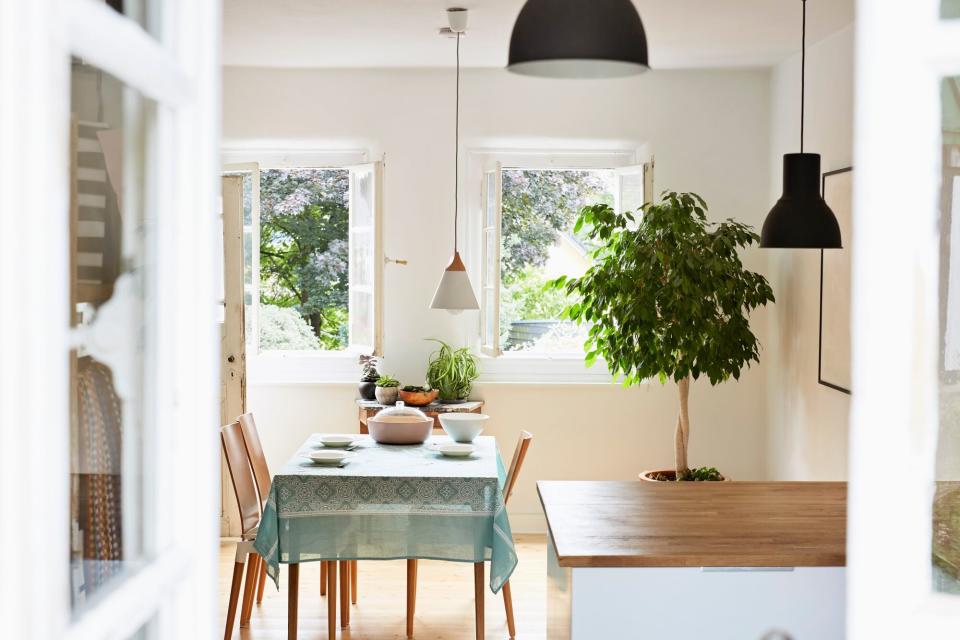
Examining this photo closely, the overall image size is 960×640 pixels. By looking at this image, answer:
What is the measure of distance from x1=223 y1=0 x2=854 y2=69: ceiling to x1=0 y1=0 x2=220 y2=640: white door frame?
3284 millimetres

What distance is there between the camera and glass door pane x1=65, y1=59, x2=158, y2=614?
41.6 inches

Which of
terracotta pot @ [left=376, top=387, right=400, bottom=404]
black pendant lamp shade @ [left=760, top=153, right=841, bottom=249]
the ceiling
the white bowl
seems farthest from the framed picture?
terracotta pot @ [left=376, top=387, right=400, bottom=404]

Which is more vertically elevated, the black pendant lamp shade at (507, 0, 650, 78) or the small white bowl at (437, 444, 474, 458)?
the black pendant lamp shade at (507, 0, 650, 78)

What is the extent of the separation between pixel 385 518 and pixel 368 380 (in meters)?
2.03

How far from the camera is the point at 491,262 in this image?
596 centimetres

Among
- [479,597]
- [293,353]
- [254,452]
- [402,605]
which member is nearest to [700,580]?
[479,597]

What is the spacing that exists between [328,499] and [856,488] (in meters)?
2.86

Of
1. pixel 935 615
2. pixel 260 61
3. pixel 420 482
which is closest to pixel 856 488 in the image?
pixel 935 615

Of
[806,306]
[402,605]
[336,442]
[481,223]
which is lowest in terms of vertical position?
[402,605]

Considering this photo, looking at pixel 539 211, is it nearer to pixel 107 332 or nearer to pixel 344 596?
pixel 344 596

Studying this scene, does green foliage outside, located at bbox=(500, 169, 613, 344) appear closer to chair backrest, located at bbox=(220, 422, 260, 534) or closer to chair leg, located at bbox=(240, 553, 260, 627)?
chair backrest, located at bbox=(220, 422, 260, 534)

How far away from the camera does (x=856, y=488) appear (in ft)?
3.99

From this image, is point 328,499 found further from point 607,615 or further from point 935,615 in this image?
point 935,615

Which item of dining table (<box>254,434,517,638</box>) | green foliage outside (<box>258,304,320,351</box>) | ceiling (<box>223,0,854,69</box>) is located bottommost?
dining table (<box>254,434,517,638</box>)
